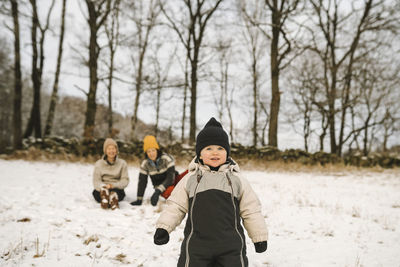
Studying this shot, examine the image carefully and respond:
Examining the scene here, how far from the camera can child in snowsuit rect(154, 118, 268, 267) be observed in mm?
1711

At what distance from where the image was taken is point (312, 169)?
416 inches

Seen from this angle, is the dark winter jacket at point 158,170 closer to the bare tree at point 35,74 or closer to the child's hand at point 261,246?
the child's hand at point 261,246

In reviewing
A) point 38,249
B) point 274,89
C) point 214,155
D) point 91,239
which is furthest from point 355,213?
point 274,89

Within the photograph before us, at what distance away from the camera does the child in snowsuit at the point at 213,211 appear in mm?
1711

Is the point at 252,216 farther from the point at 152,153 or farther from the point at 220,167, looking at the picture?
the point at 152,153

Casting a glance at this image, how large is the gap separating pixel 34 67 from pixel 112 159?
11.6m

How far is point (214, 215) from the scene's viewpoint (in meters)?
1.76

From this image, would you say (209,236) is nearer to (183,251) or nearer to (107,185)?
(183,251)

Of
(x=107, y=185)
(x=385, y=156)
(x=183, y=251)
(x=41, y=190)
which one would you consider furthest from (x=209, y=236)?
(x=385, y=156)

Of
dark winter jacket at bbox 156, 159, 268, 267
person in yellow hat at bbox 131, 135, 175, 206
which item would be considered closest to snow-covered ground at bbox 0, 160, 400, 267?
person in yellow hat at bbox 131, 135, 175, 206

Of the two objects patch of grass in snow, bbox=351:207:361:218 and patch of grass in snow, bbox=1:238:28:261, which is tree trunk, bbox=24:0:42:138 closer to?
patch of grass in snow, bbox=1:238:28:261

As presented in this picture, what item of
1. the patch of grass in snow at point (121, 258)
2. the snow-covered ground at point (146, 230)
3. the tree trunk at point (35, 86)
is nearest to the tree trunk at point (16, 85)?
the tree trunk at point (35, 86)

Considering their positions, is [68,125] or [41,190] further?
[68,125]

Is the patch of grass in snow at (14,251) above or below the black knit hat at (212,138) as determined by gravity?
below
